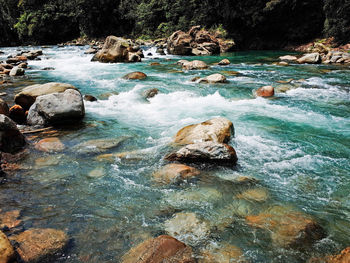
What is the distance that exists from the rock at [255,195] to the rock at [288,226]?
0.76 ft

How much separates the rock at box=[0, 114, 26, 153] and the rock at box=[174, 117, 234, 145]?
2.96 metres

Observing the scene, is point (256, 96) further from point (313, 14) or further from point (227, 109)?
point (313, 14)

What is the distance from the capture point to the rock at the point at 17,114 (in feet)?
19.5

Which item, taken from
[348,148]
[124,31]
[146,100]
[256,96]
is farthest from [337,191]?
[124,31]

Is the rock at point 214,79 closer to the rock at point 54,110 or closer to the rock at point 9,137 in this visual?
the rock at point 54,110

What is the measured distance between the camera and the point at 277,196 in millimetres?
3252

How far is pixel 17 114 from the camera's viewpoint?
598 centimetres

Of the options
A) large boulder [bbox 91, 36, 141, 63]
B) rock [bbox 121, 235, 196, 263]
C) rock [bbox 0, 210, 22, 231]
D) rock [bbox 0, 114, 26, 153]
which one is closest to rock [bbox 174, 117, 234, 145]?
rock [bbox 121, 235, 196, 263]

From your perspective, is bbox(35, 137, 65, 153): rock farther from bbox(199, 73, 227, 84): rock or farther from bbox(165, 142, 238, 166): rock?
bbox(199, 73, 227, 84): rock

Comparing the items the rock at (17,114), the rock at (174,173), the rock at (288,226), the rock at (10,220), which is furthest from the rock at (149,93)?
the rock at (288,226)

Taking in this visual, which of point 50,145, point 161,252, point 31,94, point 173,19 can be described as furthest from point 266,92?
point 173,19

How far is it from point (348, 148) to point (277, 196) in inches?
100

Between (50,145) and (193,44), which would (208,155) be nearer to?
(50,145)

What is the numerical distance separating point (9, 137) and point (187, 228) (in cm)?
372
